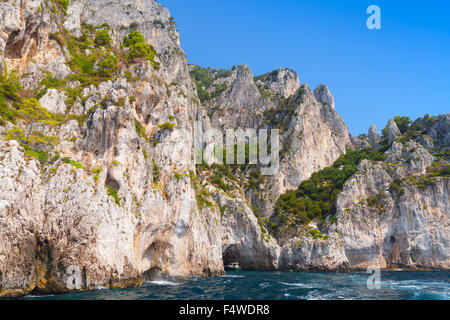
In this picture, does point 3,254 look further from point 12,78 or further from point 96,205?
point 12,78

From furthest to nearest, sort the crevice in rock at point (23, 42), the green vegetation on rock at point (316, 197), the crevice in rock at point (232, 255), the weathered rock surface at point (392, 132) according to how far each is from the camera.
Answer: the weathered rock surface at point (392, 132) → the green vegetation on rock at point (316, 197) → the crevice in rock at point (232, 255) → the crevice in rock at point (23, 42)

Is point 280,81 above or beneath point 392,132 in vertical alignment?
above

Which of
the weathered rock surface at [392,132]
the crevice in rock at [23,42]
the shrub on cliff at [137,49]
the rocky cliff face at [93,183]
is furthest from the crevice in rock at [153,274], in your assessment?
the weathered rock surface at [392,132]

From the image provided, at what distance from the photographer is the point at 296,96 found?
8969 cm

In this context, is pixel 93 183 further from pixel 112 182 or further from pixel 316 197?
pixel 316 197

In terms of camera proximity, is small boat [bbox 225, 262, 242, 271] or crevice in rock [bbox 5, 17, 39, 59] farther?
small boat [bbox 225, 262, 242, 271]

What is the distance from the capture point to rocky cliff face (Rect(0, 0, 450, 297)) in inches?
903

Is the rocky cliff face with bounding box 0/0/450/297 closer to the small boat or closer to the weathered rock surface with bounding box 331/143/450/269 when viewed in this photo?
the weathered rock surface with bounding box 331/143/450/269

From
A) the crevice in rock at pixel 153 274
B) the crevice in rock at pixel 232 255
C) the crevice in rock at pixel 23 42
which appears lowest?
the crevice in rock at pixel 232 255

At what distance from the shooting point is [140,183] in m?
32.5

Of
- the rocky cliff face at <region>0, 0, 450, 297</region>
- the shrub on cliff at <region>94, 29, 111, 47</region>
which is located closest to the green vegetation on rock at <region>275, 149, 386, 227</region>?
the rocky cliff face at <region>0, 0, 450, 297</region>

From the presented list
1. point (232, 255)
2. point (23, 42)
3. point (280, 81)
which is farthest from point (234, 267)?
point (280, 81)

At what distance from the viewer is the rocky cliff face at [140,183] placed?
22.9 metres

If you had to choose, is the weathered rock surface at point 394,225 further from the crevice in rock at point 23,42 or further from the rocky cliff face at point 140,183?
the crevice in rock at point 23,42
